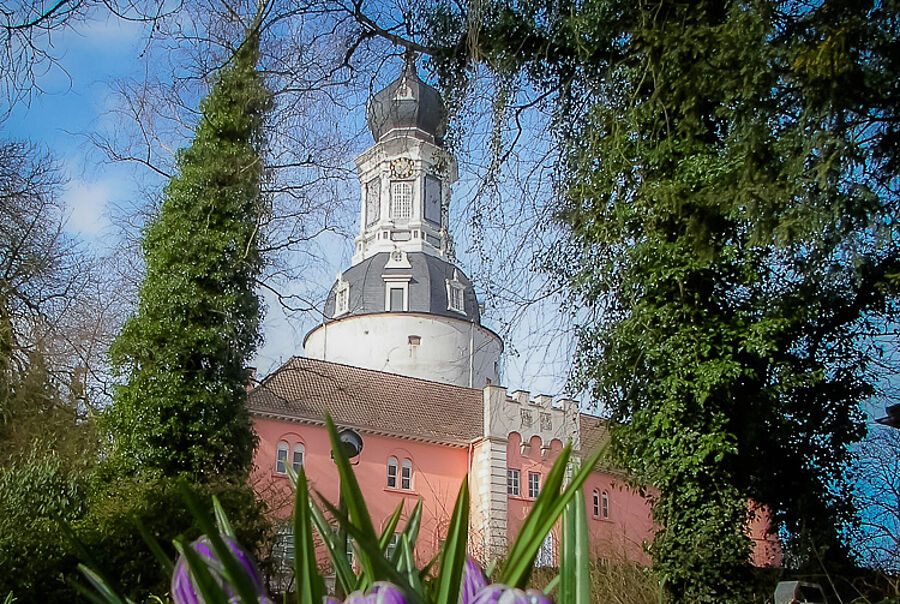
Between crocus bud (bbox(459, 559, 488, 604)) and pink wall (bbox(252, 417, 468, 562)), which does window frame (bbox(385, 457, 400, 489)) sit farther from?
crocus bud (bbox(459, 559, 488, 604))

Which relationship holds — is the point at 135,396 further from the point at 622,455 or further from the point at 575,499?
the point at 575,499

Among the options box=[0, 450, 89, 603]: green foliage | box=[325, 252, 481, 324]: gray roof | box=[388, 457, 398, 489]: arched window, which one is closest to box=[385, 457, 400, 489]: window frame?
box=[388, 457, 398, 489]: arched window

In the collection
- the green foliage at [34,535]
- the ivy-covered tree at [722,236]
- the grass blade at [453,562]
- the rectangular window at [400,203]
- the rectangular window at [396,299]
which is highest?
the rectangular window at [400,203]

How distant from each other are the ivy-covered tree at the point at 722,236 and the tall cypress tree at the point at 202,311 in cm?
403

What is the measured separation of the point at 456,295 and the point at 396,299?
245cm

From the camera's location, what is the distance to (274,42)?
5.65 metres

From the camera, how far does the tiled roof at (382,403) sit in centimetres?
2181

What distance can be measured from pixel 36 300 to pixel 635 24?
32.2ft

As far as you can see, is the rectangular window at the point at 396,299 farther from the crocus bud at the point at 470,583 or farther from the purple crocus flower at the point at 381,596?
the purple crocus flower at the point at 381,596

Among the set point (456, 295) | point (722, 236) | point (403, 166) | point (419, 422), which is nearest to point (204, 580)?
point (722, 236)

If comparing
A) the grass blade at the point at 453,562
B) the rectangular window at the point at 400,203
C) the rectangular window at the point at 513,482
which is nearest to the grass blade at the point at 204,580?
the grass blade at the point at 453,562

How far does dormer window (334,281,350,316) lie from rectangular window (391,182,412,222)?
4.29m

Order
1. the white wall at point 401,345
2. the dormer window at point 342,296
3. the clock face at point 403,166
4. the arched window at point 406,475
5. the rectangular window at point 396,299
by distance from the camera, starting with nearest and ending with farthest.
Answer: the clock face at point 403,166, the arched window at point 406,475, the white wall at point 401,345, the rectangular window at point 396,299, the dormer window at point 342,296

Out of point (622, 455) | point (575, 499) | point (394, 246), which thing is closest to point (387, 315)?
point (394, 246)
